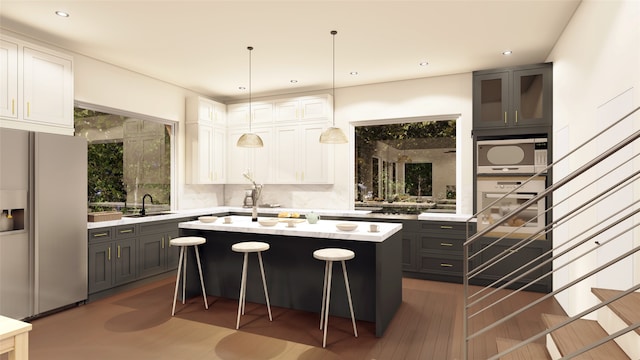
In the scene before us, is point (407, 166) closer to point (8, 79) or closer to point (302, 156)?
point (302, 156)

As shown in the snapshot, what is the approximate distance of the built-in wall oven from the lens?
4598 millimetres

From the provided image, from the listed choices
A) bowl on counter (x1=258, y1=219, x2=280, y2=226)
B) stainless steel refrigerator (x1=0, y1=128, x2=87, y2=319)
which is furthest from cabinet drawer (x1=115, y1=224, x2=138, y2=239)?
bowl on counter (x1=258, y1=219, x2=280, y2=226)

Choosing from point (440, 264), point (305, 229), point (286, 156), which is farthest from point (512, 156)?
point (286, 156)

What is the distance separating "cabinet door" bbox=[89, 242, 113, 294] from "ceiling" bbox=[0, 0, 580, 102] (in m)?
2.33

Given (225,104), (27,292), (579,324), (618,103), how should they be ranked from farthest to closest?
1. (225,104)
2. (27,292)
3. (618,103)
4. (579,324)

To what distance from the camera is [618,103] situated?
2.53 metres

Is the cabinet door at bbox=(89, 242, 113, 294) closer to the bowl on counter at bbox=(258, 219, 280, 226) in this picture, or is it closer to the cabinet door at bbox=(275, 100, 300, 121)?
the bowl on counter at bbox=(258, 219, 280, 226)

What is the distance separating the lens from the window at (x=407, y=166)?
18.3 feet

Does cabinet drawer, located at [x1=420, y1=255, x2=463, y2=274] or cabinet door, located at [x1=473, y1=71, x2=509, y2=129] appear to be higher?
cabinet door, located at [x1=473, y1=71, x2=509, y2=129]

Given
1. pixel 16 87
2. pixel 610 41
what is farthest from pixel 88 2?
pixel 610 41

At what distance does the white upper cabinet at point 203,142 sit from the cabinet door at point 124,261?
5.60 feet

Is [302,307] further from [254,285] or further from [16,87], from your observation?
[16,87]

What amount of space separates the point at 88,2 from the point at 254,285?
313 cm

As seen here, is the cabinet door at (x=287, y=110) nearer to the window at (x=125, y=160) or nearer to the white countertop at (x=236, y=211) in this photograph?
the white countertop at (x=236, y=211)
